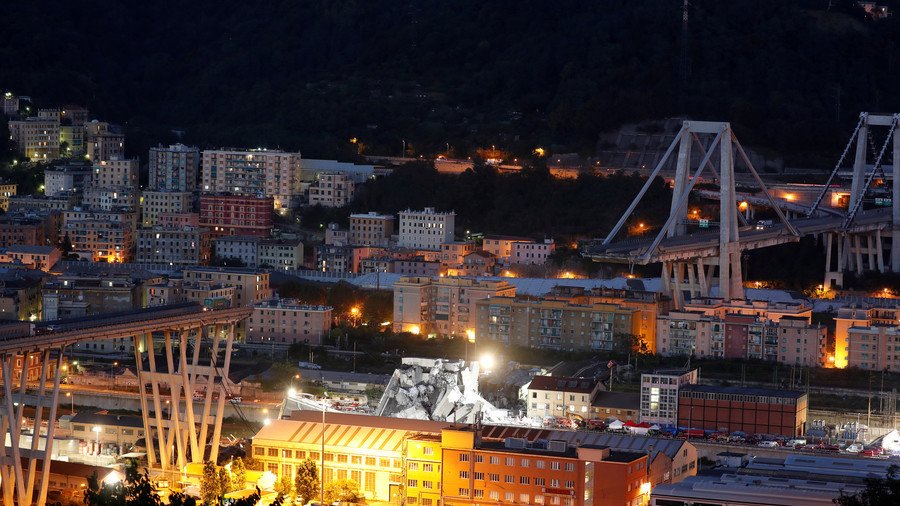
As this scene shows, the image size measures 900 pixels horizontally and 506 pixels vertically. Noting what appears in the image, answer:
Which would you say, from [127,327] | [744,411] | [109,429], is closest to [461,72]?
[744,411]

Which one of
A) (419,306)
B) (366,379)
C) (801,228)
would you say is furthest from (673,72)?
(366,379)

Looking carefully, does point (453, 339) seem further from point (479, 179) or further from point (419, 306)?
point (479, 179)

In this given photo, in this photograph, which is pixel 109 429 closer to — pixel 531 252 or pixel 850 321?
pixel 850 321

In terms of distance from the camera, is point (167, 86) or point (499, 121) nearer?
point (499, 121)

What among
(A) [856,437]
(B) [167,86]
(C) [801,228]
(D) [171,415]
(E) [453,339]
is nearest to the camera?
(D) [171,415]

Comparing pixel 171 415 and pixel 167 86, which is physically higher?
pixel 167 86

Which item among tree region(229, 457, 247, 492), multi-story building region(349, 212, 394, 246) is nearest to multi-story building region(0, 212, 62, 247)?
multi-story building region(349, 212, 394, 246)

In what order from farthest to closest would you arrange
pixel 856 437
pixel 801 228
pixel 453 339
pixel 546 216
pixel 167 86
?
pixel 167 86 < pixel 546 216 < pixel 801 228 < pixel 453 339 < pixel 856 437

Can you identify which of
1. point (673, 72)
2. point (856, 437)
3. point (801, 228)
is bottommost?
point (856, 437)
